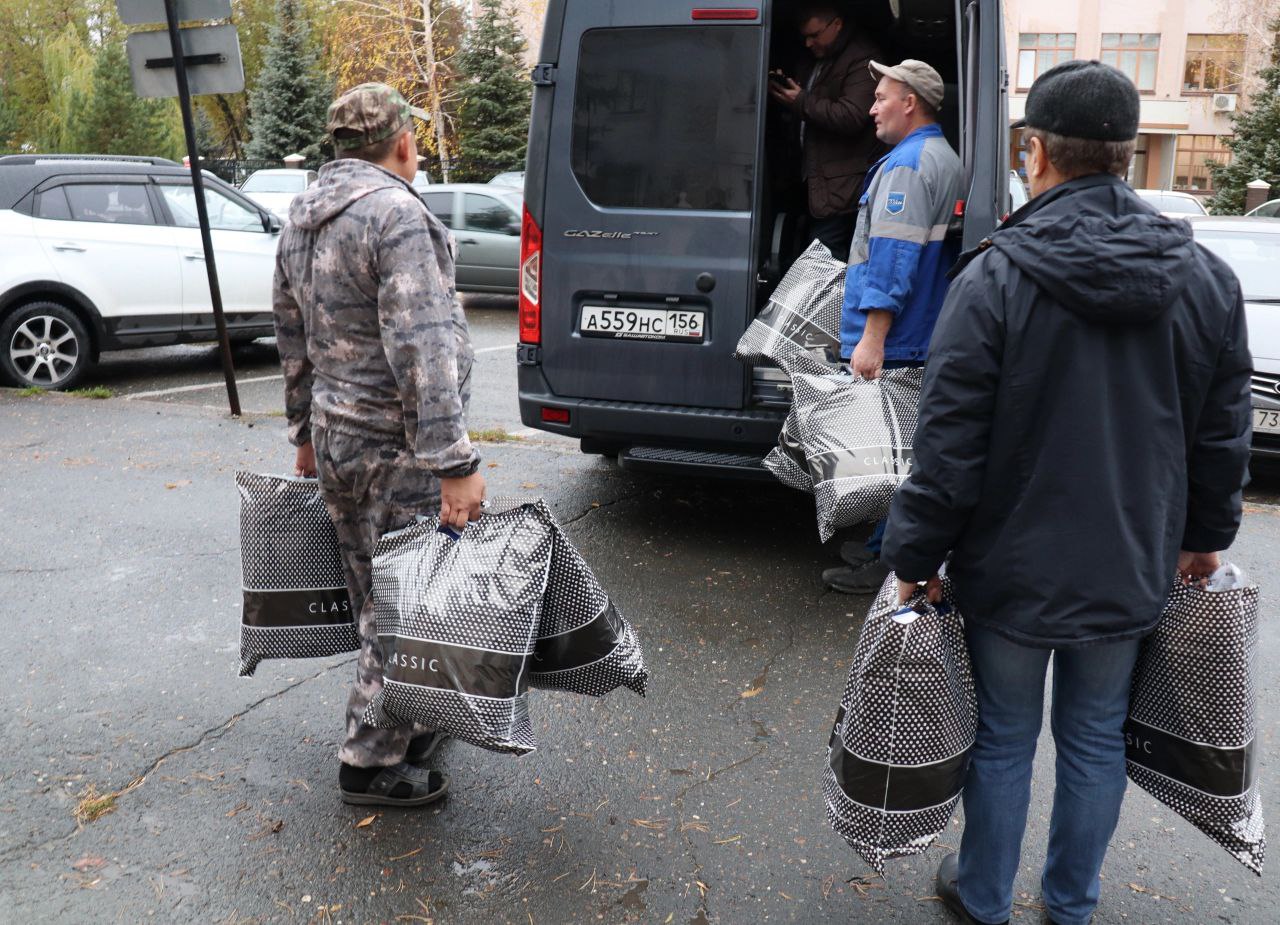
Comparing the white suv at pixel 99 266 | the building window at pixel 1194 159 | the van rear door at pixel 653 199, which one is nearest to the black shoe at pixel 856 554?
the van rear door at pixel 653 199

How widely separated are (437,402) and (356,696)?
935 millimetres

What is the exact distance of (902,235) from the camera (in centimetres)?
429

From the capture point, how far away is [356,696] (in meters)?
3.17

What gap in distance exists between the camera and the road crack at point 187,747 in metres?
3.04

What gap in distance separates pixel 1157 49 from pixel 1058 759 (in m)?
50.7

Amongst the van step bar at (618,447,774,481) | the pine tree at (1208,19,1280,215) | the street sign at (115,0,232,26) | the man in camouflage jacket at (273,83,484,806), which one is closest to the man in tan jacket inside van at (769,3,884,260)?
the van step bar at (618,447,774,481)

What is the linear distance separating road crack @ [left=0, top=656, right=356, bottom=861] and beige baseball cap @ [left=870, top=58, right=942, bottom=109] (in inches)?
119

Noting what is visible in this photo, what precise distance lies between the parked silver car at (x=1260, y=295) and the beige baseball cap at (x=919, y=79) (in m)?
2.12

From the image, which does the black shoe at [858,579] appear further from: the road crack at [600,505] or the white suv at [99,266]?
the white suv at [99,266]

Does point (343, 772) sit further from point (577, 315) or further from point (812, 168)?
point (812, 168)

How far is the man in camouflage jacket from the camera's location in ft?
9.16

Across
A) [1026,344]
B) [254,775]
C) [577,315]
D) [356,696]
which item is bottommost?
[254,775]

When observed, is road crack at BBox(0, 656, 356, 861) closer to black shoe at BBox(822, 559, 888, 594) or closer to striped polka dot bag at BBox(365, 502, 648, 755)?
striped polka dot bag at BBox(365, 502, 648, 755)

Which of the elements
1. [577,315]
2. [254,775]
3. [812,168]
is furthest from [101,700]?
[812,168]
